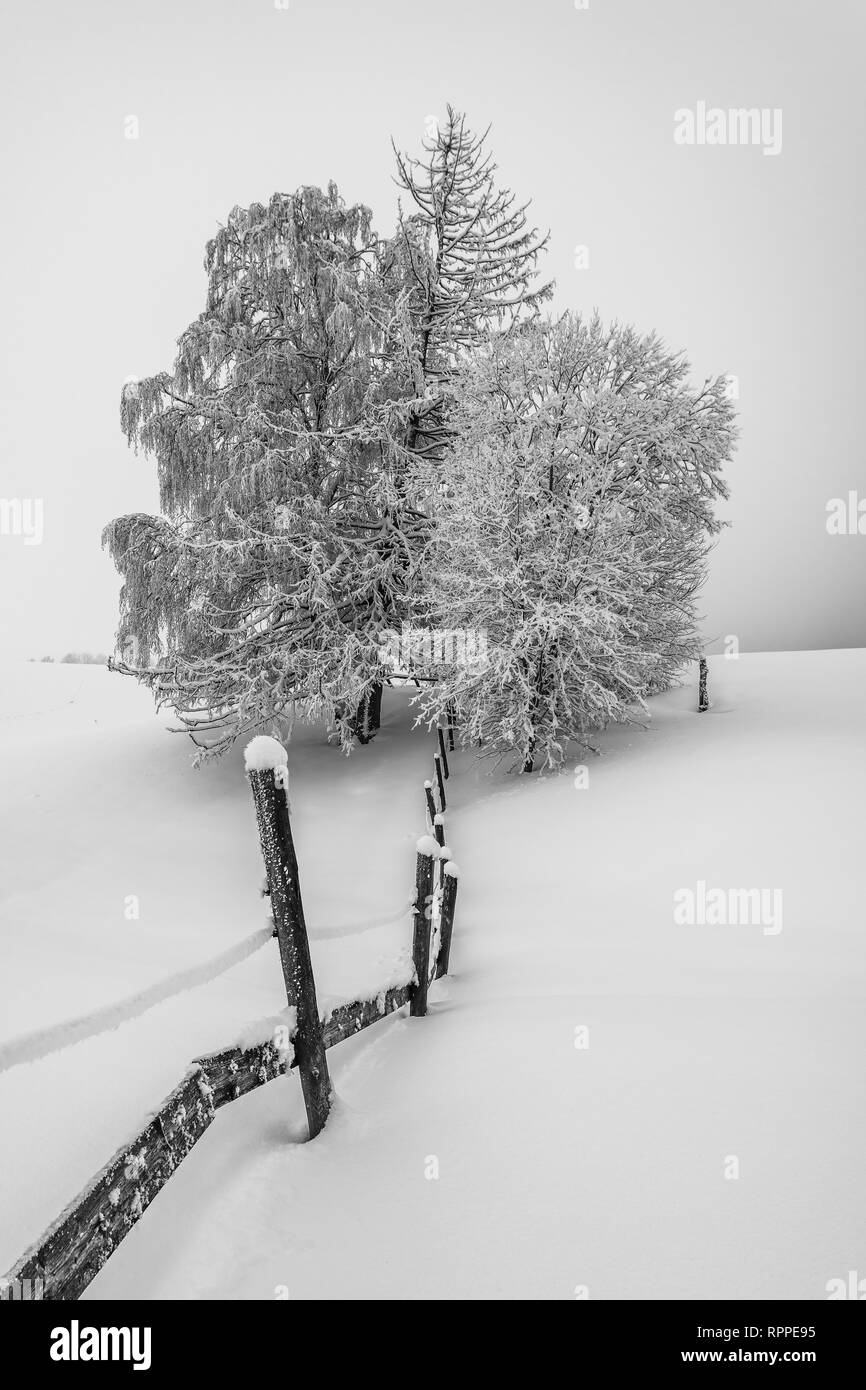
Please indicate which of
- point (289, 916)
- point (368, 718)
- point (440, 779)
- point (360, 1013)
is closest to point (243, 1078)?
point (289, 916)

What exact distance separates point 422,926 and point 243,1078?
7.08ft

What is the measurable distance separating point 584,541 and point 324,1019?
9.49 meters

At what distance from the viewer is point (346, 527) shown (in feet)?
45.6

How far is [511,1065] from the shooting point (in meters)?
3.52

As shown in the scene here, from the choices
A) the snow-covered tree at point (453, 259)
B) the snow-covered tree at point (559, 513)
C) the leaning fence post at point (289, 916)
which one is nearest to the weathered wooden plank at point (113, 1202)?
the leaning fence post at point (289, 916)

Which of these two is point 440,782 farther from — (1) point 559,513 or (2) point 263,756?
(2) point 263,756

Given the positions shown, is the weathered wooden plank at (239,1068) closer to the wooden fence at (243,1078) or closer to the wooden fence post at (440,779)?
the wooden fence at (243,1078)

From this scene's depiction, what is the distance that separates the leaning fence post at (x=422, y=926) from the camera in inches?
181

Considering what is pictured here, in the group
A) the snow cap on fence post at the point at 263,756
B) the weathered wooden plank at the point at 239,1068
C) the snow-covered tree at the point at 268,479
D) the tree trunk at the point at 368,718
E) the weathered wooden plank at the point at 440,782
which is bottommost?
the weathered wooden plank at the point at 440,782

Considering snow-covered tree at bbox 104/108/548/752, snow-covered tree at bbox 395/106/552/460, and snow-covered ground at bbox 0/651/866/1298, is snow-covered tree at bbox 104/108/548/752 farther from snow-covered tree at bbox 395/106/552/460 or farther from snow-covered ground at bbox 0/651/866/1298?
snow-covered ground at bbox 0/651/866/1298

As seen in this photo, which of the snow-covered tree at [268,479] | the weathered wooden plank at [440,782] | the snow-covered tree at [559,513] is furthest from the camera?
the snow-covered tree at [268,479]

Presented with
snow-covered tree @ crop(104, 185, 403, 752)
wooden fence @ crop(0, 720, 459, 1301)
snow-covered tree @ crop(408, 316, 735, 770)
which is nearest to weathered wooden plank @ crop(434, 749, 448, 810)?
snow-covered tree @ crop(408, 316, 735, 770)

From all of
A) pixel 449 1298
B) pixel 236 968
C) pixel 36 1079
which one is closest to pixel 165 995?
pixel 36 1079

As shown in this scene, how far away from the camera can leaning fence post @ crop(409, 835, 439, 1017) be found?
4598 mm
